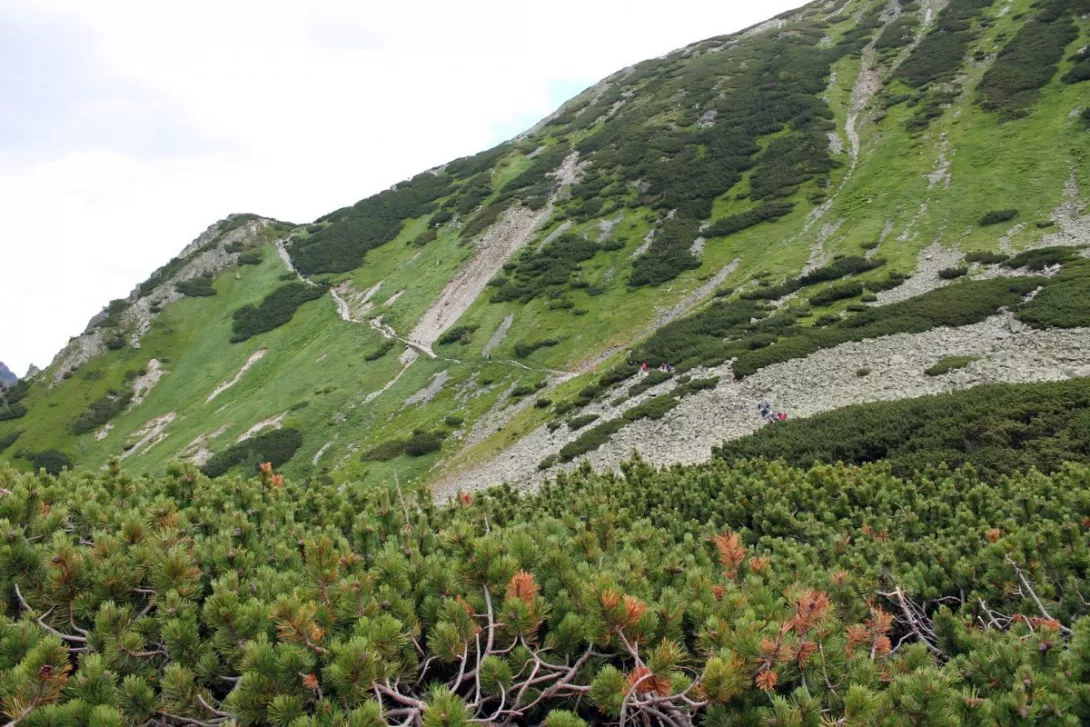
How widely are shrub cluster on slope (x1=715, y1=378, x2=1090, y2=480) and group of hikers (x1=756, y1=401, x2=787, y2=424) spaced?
9.00ft

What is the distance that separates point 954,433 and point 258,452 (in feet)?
152

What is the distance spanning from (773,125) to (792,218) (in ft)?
78.0

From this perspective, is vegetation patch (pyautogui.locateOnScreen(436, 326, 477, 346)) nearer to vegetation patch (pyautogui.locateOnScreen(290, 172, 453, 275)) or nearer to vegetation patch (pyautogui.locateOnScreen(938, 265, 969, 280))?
vegetation patch (pyautogui.locateOnScreen(290, 172, 453, 275))

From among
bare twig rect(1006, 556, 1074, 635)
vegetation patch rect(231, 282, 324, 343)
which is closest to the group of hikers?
bare twig rect(1006, 556, 1074, 635)

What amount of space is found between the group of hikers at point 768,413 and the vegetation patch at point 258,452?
36140mm

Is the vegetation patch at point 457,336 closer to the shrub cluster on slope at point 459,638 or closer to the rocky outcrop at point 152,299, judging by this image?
the rocky outcrop at point 152,299

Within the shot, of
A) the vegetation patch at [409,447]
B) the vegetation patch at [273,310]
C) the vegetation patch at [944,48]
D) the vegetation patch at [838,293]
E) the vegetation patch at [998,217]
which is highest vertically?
the vegetation patch at [273,310]

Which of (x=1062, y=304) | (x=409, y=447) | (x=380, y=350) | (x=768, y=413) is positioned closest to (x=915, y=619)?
(x=768, y=413)

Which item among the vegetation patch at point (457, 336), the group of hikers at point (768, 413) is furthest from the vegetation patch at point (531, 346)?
the group of hikers at point (768, 413)

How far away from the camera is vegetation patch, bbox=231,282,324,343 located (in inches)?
3140

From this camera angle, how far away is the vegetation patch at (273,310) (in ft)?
262

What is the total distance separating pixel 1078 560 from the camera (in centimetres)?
799

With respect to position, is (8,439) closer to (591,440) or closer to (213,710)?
(591,440)

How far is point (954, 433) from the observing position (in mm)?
19609
